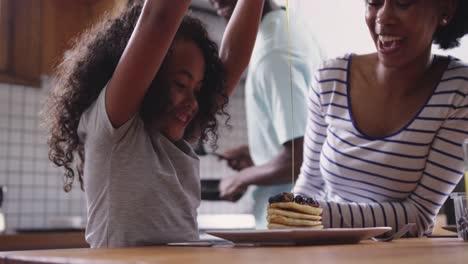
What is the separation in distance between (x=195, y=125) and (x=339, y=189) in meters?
0.36

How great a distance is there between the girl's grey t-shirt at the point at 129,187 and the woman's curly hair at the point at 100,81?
0.06 meters

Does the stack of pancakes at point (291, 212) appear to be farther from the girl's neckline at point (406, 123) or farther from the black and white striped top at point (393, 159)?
the girl's neckline at point (406, 123)

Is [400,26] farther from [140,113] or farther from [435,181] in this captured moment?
[140,113]

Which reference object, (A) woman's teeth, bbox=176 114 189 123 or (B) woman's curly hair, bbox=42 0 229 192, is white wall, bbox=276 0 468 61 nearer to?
(B) woman's curly hair, bbox=42 0 229 192

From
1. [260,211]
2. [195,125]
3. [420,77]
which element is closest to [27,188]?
[260,211]

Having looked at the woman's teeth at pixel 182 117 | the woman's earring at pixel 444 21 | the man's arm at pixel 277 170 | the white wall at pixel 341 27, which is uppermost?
the white wall at pixel 341 27

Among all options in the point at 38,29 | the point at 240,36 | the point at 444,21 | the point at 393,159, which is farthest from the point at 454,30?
the point at 38,29

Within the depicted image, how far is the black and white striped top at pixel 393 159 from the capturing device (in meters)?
1.25

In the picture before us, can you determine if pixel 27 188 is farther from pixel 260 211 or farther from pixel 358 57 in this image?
pixel 358 57

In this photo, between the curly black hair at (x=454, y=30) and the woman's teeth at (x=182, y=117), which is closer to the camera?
the woman's teeth at (x=182, y=117)

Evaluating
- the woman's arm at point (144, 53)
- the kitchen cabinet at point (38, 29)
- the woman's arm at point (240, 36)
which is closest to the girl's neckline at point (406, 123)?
the woman's arm at point (240, 36)

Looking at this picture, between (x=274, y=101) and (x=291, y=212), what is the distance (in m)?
0.94

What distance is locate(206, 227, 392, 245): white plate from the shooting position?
803mm

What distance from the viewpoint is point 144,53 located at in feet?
3.13
